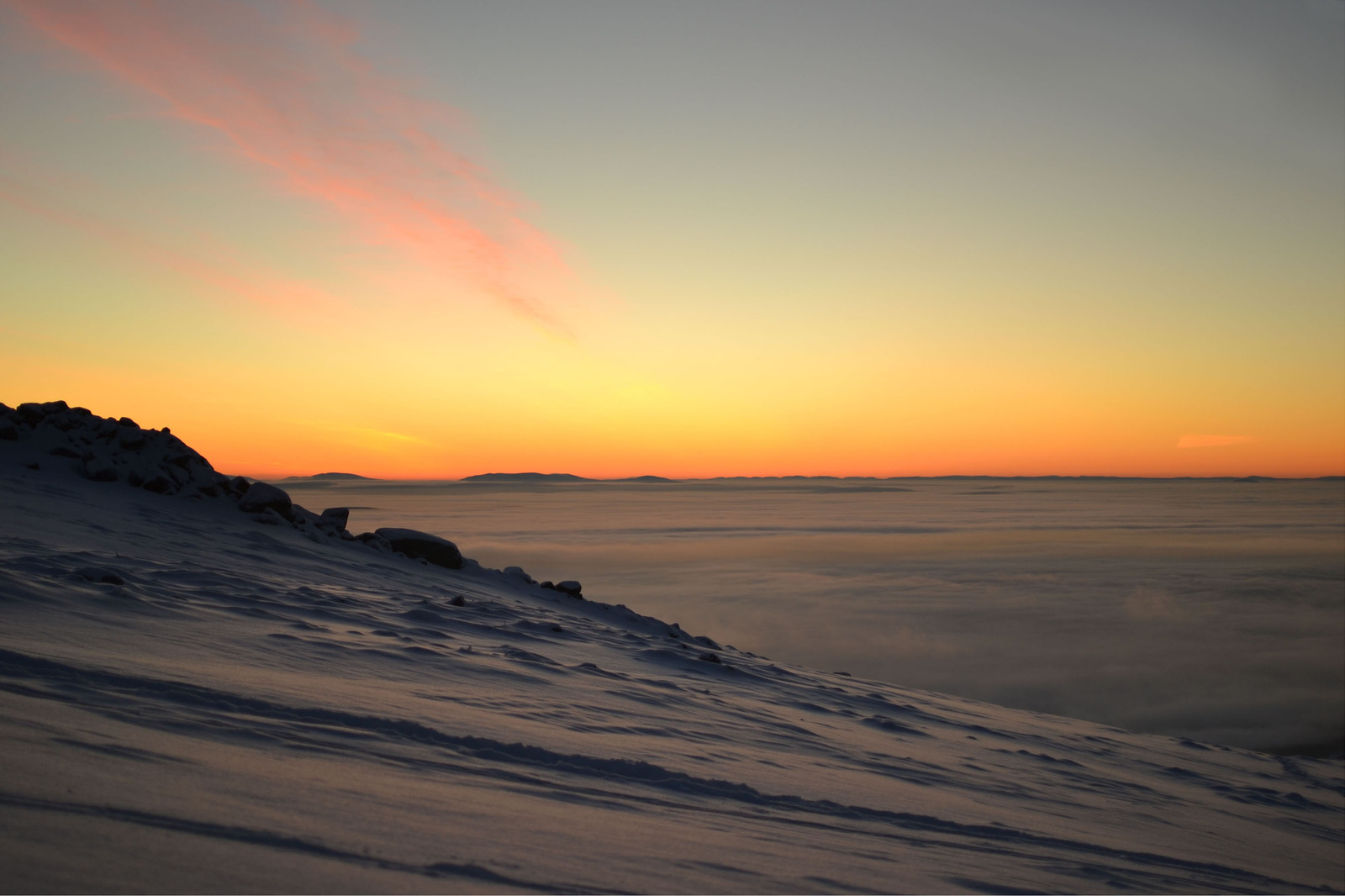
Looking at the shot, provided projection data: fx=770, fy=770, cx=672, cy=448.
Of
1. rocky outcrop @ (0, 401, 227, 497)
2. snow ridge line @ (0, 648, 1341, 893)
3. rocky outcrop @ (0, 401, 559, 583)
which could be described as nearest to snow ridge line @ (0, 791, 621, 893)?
snow ridge line @ (0, 648, 1341, 893)

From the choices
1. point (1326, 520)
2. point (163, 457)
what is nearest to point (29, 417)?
point (163, 457)

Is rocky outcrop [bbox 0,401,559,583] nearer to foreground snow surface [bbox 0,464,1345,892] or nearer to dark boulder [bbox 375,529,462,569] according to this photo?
dark boulder [bbox 375,529,462,569]

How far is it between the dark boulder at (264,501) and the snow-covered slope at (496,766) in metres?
1.75

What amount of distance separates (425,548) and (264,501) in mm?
1723

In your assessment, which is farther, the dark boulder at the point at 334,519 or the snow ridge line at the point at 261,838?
the dark boulder at the point at 334,519

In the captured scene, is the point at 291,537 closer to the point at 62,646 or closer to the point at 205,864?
the point at 62,646

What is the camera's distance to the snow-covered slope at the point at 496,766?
1445 mm

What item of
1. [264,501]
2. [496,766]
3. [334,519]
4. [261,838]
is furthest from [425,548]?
[261,838]

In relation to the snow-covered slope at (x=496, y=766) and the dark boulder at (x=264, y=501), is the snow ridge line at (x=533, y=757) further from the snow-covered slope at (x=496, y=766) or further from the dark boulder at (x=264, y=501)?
the dark boulder at (x=264, y=501)

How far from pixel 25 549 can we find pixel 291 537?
3.26 meters

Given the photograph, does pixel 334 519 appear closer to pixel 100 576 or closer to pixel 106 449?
pixel 106 449

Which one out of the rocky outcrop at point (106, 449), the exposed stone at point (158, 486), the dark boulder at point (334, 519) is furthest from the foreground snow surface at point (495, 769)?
the dark boulder at point (334, 519)

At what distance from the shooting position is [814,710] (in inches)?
190

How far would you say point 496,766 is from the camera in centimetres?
225
